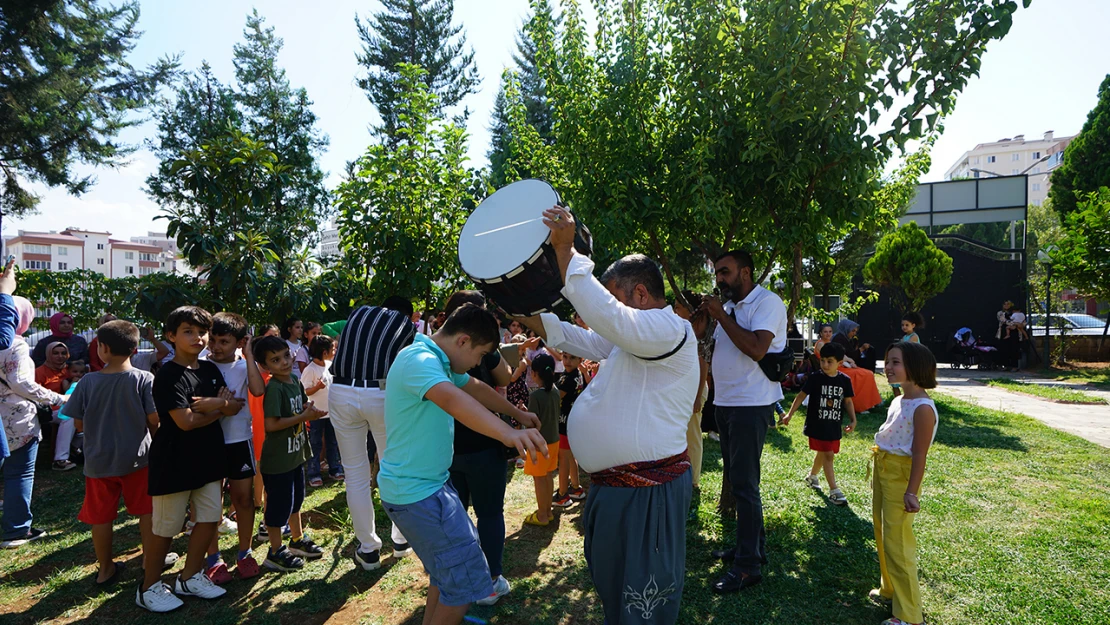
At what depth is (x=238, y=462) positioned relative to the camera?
14.5 ft

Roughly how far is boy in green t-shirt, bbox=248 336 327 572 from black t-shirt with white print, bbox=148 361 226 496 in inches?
18.9

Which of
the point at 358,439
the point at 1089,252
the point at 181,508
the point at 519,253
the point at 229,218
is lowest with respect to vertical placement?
the point at 181,508

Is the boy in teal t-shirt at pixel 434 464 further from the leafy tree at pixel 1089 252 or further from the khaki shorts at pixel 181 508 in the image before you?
the leafy tree at pixel 1089 252

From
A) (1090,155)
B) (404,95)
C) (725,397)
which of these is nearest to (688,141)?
(725,397)

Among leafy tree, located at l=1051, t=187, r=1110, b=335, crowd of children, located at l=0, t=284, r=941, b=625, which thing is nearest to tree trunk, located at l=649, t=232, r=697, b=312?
crowd of children, located at l=0, t=284, r=941, b=625

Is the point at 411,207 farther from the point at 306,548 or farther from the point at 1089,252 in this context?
the point at 1089,252

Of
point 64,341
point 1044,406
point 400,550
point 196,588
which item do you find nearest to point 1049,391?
point 1044,406

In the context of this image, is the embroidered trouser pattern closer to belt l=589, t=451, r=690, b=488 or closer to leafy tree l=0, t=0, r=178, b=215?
belt l=589, t=451, r=690, b=488

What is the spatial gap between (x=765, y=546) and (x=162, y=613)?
400 centimetres

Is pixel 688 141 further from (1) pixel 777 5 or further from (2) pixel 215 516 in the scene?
(2) pixel 215 516

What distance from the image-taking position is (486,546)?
13.4 feet

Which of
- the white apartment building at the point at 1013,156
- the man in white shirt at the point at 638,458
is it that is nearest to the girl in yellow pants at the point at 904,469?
the man in white shirt at the point at 638,458

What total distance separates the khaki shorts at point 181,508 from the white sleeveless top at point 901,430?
4.06 metres

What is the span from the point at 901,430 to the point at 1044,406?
1066 centimetres
